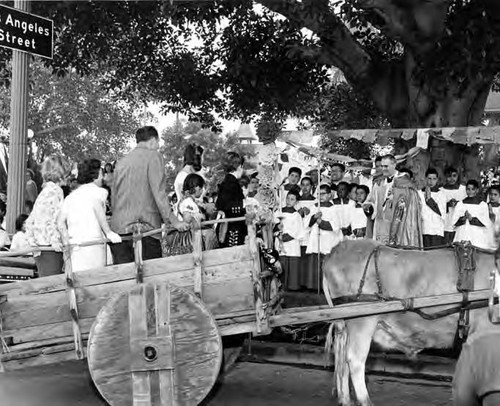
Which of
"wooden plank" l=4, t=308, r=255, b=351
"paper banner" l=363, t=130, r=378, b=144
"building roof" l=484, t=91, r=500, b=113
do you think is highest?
"building roof" l=484, t=91, r=500, b=113

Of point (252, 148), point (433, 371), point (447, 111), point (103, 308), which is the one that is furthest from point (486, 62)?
point (252, 148)

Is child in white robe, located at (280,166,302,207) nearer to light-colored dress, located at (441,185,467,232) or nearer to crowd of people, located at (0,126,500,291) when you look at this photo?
crowd of people, located at (0,126,500,291)

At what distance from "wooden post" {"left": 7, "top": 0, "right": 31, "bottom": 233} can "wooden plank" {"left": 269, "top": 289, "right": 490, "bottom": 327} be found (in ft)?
12.1

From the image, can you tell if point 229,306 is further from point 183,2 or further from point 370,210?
point 183,2

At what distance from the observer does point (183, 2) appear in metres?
11.1

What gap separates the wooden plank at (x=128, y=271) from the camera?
18.4ft

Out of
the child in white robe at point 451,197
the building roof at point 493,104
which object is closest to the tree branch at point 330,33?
the child in white robe at point 451,197

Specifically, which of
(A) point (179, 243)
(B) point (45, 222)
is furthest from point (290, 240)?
(B) point (45, 222)

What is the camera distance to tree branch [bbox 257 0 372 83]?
34.0 ft

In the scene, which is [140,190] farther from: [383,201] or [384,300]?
[383,201]

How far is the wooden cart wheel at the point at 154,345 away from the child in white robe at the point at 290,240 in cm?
540

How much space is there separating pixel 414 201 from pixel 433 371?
321cm

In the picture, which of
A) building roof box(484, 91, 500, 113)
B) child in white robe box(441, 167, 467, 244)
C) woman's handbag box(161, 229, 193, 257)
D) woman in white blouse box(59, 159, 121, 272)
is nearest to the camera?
woman in white blouse box(59, 159, 121, 272)

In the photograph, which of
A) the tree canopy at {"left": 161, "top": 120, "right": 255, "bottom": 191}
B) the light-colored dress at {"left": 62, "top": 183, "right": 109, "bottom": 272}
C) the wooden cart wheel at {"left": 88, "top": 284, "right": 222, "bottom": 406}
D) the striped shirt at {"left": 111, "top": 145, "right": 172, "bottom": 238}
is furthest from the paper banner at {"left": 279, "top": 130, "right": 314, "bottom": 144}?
the tree canopy at {"left": 161, "top": 120, "right": 255, "bottom": 191}
